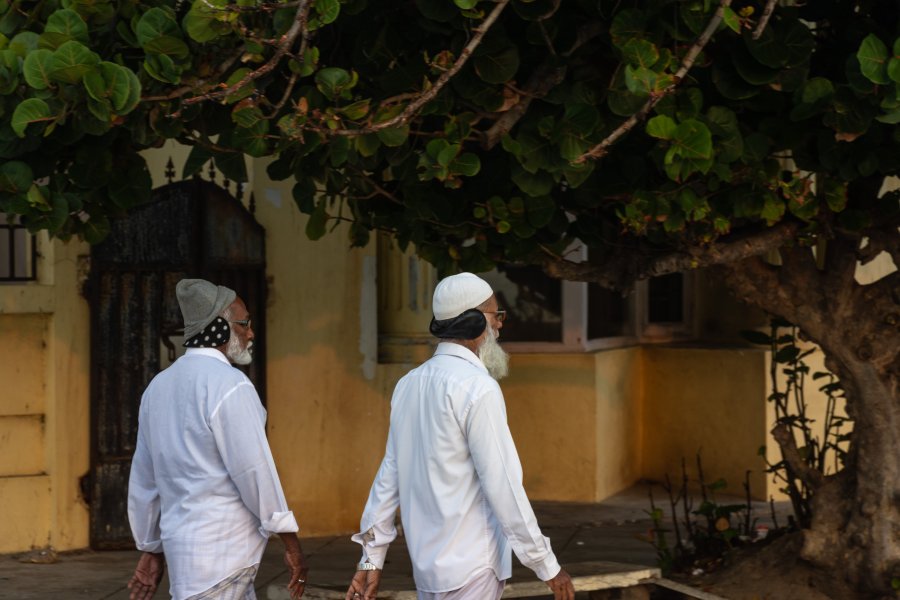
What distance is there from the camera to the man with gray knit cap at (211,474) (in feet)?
15.9

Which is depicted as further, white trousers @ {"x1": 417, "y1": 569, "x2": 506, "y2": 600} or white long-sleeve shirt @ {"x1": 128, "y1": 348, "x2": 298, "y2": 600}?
white long-sleeve shirt @ {"x1": 128, "y1": 348, "x2": 298, "y2": 600}

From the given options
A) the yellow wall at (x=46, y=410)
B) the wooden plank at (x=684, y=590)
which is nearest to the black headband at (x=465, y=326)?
the wooden plank at (x=684, y=590)

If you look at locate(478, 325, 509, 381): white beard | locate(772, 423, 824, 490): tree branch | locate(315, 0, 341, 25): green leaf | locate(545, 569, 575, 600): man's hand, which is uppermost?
locate(315, 0, 341, 25): green leaf

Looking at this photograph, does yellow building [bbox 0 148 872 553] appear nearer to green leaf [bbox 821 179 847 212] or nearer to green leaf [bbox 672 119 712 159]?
green leaf [bbox 821 179 847 212]

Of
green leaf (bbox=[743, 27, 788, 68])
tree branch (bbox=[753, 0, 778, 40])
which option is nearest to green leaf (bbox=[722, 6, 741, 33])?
tree branch (bbox=[753, 0, 778, 40])

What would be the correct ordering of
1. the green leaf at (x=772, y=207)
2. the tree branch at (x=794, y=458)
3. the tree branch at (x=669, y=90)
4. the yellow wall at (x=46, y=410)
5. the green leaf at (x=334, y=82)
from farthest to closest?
the yellow wall at (x=46, y=410), the tree branch at (x=794, y=458), the green leaf at (x=772, y=207), the green leaf at (x=334, y=82), the tree branch at (x=669, y=90)

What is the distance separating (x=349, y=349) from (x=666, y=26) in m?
4.77

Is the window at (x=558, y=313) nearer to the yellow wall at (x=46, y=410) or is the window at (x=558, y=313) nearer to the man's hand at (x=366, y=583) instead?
the yellow wall at (x=46, y=410)

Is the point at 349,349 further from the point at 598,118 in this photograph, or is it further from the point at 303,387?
the point at 598,118

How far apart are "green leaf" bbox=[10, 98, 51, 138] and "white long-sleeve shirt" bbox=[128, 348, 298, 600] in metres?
0.99

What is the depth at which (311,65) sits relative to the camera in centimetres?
497

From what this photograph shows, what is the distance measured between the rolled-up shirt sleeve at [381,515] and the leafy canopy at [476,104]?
48.0 inches

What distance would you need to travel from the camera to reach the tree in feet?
16.0

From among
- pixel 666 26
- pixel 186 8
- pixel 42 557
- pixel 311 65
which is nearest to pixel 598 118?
pixel 666 26
